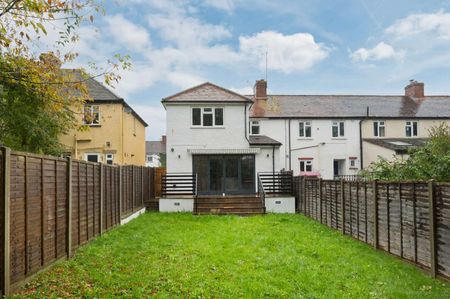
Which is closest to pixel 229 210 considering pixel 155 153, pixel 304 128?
pixel 304 128

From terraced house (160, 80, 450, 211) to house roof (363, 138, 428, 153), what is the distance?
7 centimetres

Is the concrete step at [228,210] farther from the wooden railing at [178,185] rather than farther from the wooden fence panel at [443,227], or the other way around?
the wooden fence panel at [443,227]

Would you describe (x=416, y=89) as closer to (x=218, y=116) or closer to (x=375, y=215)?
(x=218, y=116)

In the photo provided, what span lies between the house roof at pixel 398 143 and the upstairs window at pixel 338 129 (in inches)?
78.1

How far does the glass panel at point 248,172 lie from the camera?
21.3 m

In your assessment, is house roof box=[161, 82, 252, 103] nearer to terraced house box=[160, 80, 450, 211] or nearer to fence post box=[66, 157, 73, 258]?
terraced house box=[160, 80, 450, 211]

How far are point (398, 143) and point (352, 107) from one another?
5.26 m

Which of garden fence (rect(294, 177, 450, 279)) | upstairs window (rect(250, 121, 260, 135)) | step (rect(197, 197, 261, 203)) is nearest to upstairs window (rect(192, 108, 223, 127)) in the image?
step (rect(197, 197, 261, 203))

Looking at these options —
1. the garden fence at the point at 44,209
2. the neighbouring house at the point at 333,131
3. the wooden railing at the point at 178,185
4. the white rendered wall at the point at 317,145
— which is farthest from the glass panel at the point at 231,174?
the garden fence at the point at 44,209

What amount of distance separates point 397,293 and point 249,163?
15955 mm

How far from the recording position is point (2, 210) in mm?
4984

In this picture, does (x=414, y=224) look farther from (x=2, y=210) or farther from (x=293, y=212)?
(x=293, y=212)

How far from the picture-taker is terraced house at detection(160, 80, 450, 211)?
2122 cm

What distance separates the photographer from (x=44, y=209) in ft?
21.3
